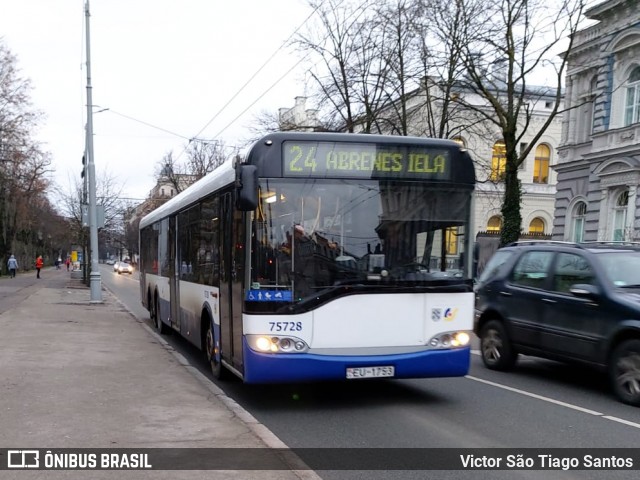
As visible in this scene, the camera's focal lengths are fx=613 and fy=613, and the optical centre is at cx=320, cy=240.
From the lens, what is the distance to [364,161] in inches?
265

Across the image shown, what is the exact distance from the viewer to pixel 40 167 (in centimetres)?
4288

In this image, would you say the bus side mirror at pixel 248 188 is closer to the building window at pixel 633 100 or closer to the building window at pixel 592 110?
the building window at pixel 633 100

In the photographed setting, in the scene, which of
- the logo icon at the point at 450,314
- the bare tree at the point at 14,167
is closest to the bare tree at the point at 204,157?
the bare tree at the point at 14,167

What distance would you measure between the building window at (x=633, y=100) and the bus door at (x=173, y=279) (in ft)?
63.2

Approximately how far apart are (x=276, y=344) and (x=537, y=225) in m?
41.7

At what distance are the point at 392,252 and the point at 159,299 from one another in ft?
27.5

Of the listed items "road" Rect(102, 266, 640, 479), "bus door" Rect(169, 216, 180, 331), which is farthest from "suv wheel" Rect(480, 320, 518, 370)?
"bus door" Rect(169, 216, 180, 331)

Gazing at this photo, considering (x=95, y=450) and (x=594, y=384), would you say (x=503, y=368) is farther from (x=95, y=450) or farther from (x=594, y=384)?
(x=95, y=450)

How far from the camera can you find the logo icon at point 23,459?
4548mm

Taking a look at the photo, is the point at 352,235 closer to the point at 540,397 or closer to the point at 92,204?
the point at 540,397

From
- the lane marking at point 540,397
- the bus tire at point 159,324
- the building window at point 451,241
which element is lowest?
the bus tire at point 159,324

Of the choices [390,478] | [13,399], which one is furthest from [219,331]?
[390,478]

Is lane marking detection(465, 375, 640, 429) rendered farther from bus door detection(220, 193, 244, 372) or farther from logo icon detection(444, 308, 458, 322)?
bus door detection(220, 193, 244, 372)

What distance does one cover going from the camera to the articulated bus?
20.8 ft
